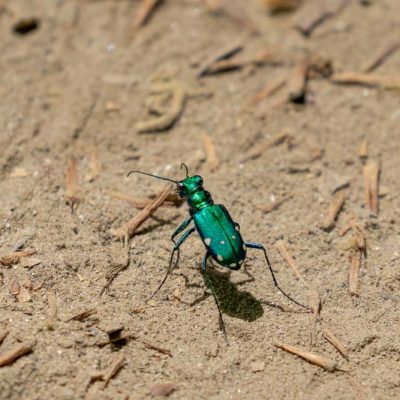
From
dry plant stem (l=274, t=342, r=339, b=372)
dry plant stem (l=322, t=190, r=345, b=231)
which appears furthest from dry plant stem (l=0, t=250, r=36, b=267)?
dry plant stem (l=322, t=190, r=345, b=231)

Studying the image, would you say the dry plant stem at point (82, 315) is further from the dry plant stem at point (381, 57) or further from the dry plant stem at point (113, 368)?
the dry plant stem at point (381, 57)

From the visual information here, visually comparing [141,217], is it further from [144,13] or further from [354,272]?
[144,13]

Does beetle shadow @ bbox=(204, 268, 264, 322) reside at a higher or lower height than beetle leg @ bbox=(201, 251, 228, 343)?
lower

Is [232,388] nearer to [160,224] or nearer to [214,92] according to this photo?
[160,224]

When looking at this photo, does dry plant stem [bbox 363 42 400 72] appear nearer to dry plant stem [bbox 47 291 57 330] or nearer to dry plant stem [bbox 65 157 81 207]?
dry plant stem [bbox 65 157 81 207]

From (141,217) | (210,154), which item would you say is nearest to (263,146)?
(210,154)
